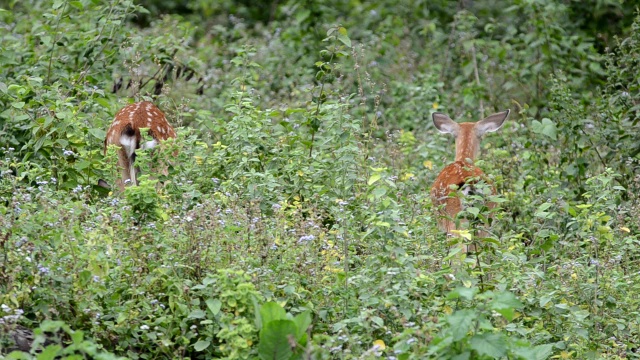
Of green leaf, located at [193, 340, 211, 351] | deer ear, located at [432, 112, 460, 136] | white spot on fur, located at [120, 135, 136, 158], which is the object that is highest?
green leaf, located at [193, 340, 211, 351]

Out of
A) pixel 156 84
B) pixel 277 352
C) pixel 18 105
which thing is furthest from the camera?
pixel 156 84

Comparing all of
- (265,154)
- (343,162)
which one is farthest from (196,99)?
(343,162)

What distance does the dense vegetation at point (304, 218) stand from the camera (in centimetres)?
598

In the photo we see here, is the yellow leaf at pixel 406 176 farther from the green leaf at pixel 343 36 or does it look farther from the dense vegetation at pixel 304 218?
the green leaf at pixel 343 36

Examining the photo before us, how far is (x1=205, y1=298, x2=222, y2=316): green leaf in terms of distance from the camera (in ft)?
19.4

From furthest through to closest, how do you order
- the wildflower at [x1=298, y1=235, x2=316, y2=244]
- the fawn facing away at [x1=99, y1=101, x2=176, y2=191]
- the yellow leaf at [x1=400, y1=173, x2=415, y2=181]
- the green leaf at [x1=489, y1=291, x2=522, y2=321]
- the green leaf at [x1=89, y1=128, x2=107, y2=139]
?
the yellow leaf at [x1=400, y1=173, x2=415, y2=181] < the fawn facing away at [x1=99, y1=101, x2=176, y2=191] < the green leaf at [x1=89, y1=128, x2=107, y2=139] < the wildflower at [x1=298, y1=235, x2=316, y2=244] < the green leaf at [x1=489, y1=291, x2=522, y2=321]

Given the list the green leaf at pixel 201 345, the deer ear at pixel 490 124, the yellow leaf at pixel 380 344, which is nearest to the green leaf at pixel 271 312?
the green leaf at pixel 201 345

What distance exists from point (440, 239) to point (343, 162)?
952 millimetres

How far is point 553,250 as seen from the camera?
7.93 metres

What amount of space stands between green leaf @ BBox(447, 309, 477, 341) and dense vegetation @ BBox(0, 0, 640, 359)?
11 mm

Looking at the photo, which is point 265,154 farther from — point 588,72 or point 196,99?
point 588,72

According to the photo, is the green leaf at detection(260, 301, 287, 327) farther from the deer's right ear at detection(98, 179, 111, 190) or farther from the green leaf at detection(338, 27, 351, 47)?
the green leaf at detection(338, 27, 351, 47)

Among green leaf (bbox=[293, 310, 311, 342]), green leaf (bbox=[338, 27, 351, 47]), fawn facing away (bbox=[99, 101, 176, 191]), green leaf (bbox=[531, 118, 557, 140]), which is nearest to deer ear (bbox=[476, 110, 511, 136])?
green leaf (bbox=[531, 118, 557, 140])

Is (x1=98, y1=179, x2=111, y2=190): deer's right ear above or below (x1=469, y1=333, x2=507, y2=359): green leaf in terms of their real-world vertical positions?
below
